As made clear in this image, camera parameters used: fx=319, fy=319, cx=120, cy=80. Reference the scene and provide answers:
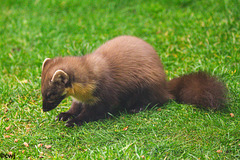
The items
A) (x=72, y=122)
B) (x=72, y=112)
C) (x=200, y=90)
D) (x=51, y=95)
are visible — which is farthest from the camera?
(x=72, y=112)

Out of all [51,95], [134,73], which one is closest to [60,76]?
[51,95]

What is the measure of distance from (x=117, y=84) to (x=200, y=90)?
135cm

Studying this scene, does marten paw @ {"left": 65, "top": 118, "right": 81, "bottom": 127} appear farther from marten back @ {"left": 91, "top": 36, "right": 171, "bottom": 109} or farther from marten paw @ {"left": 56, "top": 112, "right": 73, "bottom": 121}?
marten back @ {"left": 91, "top": 36, "right": 171, "bottom": 109}

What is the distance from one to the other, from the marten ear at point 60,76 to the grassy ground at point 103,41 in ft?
2.72

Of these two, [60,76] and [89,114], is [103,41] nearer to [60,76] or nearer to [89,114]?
[89,114]

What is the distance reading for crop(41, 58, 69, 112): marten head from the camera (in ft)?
14.9

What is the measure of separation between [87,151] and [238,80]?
308cm

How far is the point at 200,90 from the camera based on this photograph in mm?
5152

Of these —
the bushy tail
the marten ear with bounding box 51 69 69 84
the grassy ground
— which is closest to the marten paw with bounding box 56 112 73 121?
the grassy ground

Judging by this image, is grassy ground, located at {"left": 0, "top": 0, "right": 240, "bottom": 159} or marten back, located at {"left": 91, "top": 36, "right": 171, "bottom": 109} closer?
grassy ground, located at {"left": 0, "top": 0, "right": 240, "bottom": 159}

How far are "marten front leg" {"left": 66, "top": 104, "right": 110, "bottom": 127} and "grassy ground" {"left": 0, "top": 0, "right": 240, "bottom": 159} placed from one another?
11cm

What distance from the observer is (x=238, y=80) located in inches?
224

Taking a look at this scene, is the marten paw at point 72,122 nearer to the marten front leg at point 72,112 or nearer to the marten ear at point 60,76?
the marten front leg at point 72,112

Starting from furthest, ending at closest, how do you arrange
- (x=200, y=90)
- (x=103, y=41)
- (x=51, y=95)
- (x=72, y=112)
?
(x=103, y=41) → (x=72, y=112) → (x=200, y=90) → (x=51, y=95)
